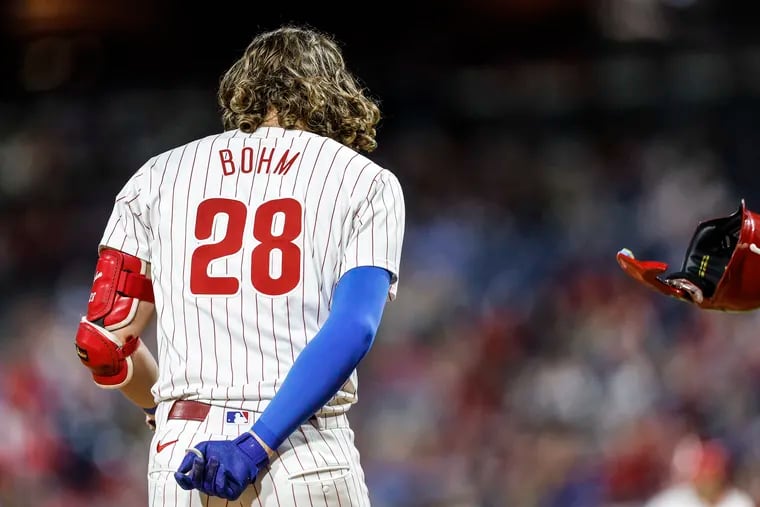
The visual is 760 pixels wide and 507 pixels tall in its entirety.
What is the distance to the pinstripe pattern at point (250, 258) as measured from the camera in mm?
1615

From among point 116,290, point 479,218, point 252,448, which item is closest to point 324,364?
point 252,448

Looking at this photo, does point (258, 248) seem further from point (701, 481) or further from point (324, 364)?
point (701, 481)

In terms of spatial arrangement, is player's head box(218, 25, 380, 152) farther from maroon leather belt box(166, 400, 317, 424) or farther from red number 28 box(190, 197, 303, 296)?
maroon leather belt box(166, 400, 317, 424)

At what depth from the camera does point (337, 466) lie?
64.4 inches

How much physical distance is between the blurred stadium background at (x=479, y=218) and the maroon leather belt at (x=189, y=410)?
12.7 feet

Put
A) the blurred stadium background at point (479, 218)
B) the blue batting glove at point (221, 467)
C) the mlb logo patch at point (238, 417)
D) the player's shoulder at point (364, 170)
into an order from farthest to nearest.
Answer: the blurred stadium background at point (479, 218)
the player's shoulder at point (364, 170)
the mlb logo patch at point (238, 417)
the blue batting glove at point (221, 467)

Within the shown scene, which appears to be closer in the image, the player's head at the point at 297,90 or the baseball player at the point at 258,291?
the baseball player at the point at 258,291

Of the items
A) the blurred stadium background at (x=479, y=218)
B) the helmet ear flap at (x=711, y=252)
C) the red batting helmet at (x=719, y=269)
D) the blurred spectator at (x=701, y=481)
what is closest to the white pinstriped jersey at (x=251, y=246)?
the red batting helmet at (x=719, y=269)

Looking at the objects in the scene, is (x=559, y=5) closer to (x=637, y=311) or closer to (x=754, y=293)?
(x=637, y=311)

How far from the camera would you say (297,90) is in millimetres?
1808

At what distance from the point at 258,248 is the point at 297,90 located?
1.09 ft

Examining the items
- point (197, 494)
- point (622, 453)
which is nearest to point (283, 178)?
point (197, 494)

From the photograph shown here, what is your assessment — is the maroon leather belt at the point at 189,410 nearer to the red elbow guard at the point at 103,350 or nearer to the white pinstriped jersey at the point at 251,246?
the white pinstriped jersey at the point at 251,246

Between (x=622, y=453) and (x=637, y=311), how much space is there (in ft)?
2.87
